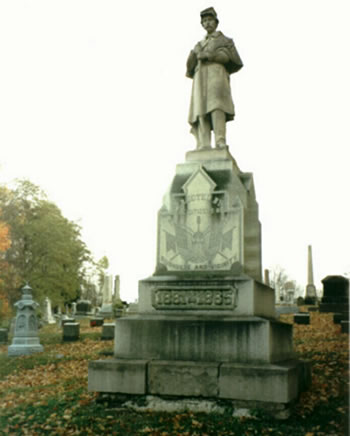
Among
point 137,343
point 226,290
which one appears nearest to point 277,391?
point 226,290

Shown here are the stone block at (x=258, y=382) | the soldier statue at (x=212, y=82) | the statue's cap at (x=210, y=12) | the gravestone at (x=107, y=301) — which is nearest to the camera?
the stone block at (x=258, y=382)

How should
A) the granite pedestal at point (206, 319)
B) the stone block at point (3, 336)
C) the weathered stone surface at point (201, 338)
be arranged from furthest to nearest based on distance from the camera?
the stone block at point (3, 336) → the weathered stone surface at point (201, 338) → the granite pedestal at point (206, 319)

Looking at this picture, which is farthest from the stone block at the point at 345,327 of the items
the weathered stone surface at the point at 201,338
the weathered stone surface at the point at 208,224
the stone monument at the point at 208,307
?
the weathered stone surface at the point at 201,338

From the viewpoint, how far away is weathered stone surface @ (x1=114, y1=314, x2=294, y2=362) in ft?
20.7

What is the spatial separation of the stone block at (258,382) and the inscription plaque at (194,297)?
0.90 m

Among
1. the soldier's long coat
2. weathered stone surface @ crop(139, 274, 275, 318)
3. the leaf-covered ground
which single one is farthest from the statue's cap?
the leaf-covered ground

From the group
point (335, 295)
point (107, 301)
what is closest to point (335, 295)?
point (335, 295)

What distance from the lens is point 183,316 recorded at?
22.5 ft

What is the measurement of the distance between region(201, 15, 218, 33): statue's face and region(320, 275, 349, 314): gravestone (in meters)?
18.0

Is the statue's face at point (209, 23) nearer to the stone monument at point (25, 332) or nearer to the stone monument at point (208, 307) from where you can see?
the stone monument at point (208, 307)

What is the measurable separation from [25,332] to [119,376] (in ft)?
36.1

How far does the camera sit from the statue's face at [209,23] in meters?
8.48

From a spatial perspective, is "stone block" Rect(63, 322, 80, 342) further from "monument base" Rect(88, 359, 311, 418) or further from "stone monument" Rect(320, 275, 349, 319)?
"stone monument" Rect(320, 275, 349, 319)

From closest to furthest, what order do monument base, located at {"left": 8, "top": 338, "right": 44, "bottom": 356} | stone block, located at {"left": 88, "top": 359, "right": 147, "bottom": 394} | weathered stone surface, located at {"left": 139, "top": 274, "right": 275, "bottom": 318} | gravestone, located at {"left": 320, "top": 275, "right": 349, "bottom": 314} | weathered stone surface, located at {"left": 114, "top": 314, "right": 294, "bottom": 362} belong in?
weathered stone surface, located at {"left": 114, "top": 314, "right": 294, "bottom": 362} < stone block, located at {"left": 88, "top": 359, "right": 147, "bottom": 394} < weathered stone surface, located at {"left": 139, "top": 274, "right": 275, "bottom": 318} < monument base, located at {"left": 8, "top": 338, "right": 44, "bottom": 356} < gravestone, located at {"left": 320, "top": 275, "right": 349, "bottom": 314}
